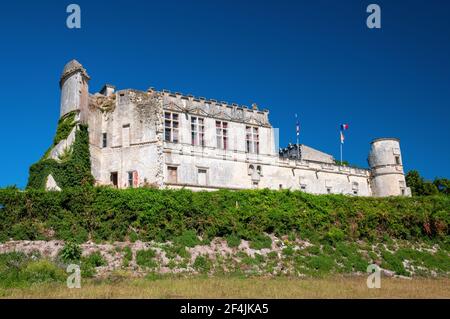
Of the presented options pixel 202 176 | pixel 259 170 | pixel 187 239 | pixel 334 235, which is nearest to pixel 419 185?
pixel 259 170

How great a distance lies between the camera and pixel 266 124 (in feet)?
144

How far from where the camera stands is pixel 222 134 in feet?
135

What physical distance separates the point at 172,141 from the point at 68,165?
898 cm

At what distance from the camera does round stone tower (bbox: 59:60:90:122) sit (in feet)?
118

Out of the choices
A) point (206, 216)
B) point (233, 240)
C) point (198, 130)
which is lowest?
point (233, 240)

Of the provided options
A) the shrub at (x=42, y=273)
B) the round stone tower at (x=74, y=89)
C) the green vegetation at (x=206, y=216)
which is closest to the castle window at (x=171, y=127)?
the round stone tower at (x=74, y=89)

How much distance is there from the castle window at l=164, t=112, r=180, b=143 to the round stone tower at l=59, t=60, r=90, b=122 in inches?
267

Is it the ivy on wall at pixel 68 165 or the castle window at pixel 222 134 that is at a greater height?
the castle window at pixel 222 134

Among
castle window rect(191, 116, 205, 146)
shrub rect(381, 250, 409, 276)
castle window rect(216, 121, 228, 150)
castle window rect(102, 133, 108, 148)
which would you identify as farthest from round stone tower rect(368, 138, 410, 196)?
castle window rect(102, 133, 108, 148)

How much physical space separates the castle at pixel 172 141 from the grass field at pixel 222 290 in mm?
17950

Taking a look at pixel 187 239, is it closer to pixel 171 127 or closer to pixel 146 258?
pixel 146 258

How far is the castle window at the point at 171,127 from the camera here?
3834cm

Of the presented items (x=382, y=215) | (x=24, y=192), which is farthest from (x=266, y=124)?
(x=24, y=192)

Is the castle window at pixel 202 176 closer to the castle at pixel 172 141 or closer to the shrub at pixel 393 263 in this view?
the castle at pixel 172 141
